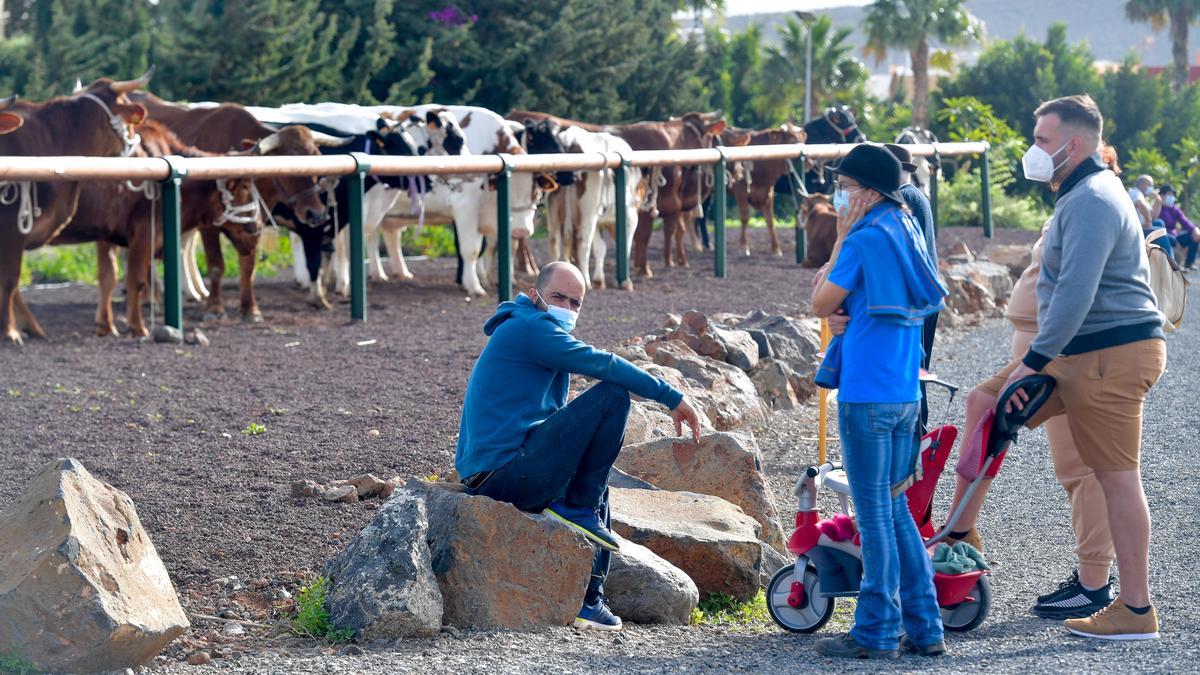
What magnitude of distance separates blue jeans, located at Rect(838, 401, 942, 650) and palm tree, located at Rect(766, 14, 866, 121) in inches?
1705

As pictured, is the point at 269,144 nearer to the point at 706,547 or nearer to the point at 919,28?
the point at 706,547

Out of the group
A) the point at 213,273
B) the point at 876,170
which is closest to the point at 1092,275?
the point at 876,170

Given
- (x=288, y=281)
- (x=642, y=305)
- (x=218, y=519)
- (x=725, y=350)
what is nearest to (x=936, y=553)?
(x=218, y=519)

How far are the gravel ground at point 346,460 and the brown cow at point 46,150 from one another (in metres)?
0.48

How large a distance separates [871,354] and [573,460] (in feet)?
3.72

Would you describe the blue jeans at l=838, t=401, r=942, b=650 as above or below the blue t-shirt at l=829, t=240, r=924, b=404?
below

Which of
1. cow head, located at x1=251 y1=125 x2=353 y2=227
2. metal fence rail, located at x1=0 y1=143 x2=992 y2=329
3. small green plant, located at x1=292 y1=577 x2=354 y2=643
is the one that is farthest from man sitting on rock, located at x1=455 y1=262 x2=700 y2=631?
cow head, located at x1=251 y1=125 x2=353 y2=227

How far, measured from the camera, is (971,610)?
17.4ft

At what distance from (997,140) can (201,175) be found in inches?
901

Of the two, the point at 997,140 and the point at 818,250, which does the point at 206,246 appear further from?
the point at 997,140

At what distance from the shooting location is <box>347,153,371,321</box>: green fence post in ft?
41.9

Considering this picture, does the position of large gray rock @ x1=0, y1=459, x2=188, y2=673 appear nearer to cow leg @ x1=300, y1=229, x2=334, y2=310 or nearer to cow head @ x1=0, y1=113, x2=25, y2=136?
cow head @ x1=0, y1=113, x2=25, y2=136

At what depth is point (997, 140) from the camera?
31.4 metres

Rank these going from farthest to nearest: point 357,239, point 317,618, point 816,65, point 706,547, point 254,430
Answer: point 816,65 → point 357,239 → point 254,430 → point 706,547 → point 317,618
